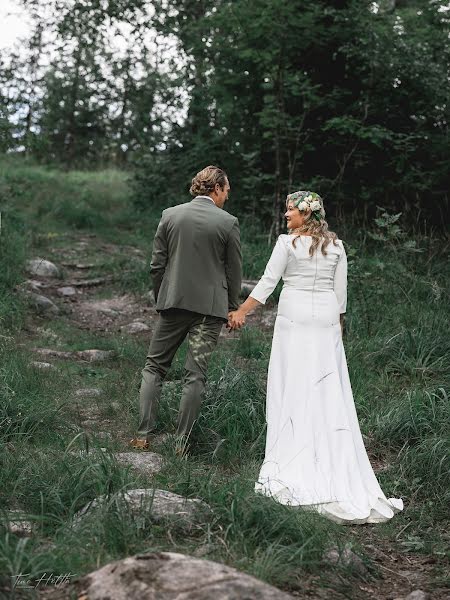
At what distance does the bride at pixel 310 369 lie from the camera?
5055 millimetres

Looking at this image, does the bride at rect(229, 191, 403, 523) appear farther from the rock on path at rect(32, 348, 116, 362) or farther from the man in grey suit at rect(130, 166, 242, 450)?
the rock on path at rect(32, 348, 116, 362)

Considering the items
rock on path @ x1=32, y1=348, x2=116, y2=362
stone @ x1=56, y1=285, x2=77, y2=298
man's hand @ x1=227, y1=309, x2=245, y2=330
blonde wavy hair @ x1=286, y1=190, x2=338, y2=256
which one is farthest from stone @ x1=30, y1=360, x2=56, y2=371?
stone @ x1=56, y1=285, x2=77, y2=298

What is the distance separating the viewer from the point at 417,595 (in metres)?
3.64

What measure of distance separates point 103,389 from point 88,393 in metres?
0.15

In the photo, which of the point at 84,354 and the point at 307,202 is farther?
the point at 84,354

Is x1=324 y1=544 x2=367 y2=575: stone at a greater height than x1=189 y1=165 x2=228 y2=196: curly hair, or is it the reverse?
x1=189 y1=165 x2=228 y2=196: curly hair

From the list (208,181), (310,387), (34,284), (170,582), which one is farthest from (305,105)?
(170,582)

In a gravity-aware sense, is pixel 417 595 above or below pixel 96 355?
below

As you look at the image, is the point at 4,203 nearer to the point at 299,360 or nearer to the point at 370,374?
the point at 370,374

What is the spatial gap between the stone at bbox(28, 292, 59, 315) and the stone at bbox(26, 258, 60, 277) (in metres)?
1.52

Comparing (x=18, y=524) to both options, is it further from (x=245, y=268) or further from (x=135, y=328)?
(x=245, y=268)

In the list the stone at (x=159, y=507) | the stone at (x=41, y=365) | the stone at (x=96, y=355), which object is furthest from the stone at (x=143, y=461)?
the stone at (x=96, y=355)

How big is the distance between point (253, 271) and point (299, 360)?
5.30m

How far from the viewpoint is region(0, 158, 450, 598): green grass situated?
3650 mm
